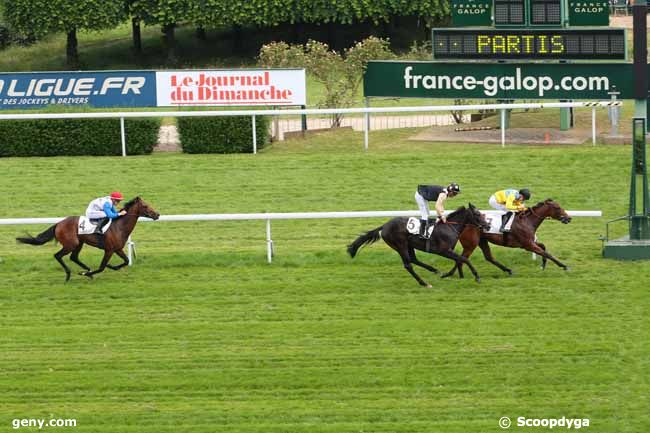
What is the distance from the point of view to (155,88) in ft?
63.8

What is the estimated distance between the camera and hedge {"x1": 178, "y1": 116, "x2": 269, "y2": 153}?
60.9 ft

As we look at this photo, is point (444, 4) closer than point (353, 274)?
No

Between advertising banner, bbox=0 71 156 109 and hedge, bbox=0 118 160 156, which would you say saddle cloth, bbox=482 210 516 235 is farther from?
advertising banner, bbox=0 71 156 109

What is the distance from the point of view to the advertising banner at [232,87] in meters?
19.2

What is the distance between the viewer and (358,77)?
21594mm

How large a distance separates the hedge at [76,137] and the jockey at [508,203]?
672 centimetres

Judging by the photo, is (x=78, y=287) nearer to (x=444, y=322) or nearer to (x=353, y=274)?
(x=353, y=274)

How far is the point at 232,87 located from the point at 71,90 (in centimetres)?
233

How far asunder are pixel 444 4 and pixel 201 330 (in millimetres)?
20378

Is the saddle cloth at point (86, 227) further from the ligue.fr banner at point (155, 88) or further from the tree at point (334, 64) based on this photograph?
the tree at point (334, 64)

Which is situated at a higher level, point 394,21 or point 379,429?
point 394,21

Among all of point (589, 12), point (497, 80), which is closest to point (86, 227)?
point (497, 80)

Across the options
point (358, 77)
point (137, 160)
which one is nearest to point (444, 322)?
point (137, 160)
